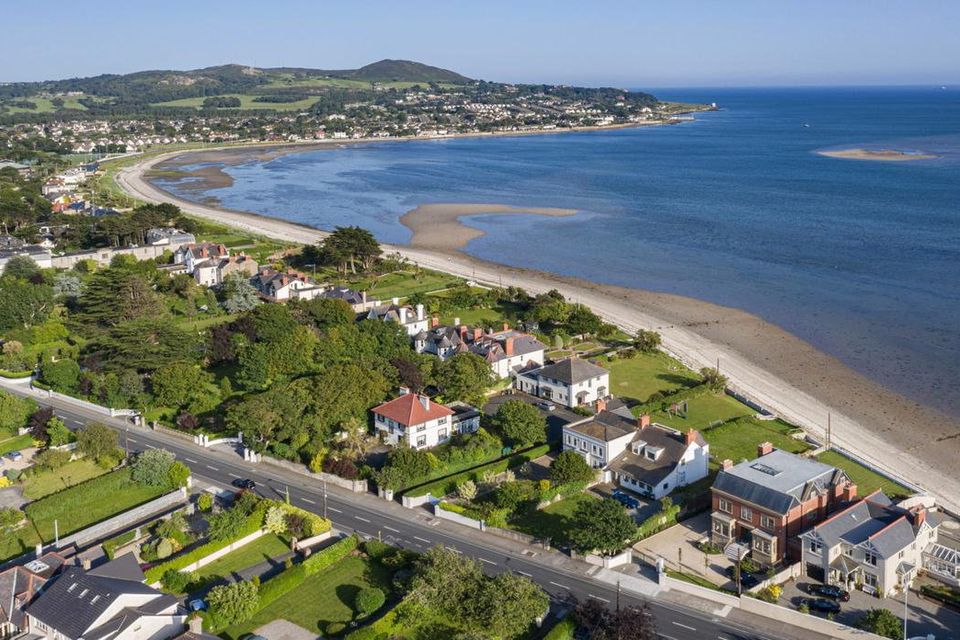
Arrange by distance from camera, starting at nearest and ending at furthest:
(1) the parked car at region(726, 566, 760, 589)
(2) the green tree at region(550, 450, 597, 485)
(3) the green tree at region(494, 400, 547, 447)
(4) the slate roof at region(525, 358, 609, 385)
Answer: (1) the parked car at region(726, 566, 760, 589)
(2) the green tree at region(550, 450, 597, 485)
(3) the green tree at region(494, 400, 547, 447)
(4) the slate roof at region(525, 358, 609, 385)

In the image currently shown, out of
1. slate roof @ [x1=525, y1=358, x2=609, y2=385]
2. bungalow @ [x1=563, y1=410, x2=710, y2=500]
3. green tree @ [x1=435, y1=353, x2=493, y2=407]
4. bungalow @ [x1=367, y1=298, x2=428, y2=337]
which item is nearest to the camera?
bungalow @ [x1=563, y1=410, x2=710, y2=500]

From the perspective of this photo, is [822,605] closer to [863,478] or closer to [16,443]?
[863,478]

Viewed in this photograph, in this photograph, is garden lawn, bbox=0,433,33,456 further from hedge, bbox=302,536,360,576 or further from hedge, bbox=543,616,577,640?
hedge, bbox=543,616,577,640

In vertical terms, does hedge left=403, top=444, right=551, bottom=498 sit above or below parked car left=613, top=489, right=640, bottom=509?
above

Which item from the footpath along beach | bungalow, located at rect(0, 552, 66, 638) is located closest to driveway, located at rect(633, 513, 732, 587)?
the footpath along beach

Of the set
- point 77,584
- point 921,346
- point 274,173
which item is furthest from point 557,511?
point 274,173

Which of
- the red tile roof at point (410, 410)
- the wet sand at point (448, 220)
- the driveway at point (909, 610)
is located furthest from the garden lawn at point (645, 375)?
the wet sand at point (448, 220)

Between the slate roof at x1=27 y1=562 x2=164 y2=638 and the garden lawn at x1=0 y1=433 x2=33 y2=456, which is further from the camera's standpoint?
the garden lawn at x1=0 y1=433 x2=33 y2=456
